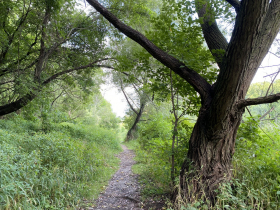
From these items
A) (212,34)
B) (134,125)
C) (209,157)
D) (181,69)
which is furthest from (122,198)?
(134,125)

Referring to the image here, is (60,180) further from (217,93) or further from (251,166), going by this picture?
(251,166)

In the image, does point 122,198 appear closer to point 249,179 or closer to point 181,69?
point 249,179

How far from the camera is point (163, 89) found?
4.12 metres

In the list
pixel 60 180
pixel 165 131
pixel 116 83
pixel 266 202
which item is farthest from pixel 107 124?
pixel 266 202

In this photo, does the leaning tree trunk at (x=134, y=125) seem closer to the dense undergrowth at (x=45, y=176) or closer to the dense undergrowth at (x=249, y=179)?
the dense undergrowth at (x=45, y=176)

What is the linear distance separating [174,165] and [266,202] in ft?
5.83

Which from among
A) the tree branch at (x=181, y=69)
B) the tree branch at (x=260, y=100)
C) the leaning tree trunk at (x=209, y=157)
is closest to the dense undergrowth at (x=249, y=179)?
the leaning tree trunk at (x=209, y=157)

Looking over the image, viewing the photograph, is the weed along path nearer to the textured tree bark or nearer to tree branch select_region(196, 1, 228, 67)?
the textured tree bark

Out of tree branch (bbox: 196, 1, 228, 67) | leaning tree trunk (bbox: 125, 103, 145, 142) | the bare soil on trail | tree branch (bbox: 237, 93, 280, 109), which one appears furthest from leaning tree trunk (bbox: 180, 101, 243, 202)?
leaning tree trunk (bbox: 125, 103, 145, 142)

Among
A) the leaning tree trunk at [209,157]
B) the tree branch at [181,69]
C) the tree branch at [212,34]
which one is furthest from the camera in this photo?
the tree branch at [212,34]

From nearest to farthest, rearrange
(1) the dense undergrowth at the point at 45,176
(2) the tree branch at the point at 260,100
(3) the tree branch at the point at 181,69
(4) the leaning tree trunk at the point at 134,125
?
(2) the tree branch at the point at 260,100 → (1) the dense undergrowth at the point at 45,176 → (3) the tree branch at the point at 181,69 → (4) the leaning tree trunk at the point at 134,125

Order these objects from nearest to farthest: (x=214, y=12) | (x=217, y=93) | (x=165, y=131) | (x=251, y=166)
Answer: (x=217, y=93)
(x=251, y=166)
(x=214, y=12)
(x=165, y=131)

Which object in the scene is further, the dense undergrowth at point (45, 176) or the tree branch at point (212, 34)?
the tree branch at point (212, 34)

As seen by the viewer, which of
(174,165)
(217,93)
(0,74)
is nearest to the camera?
(217,93)
